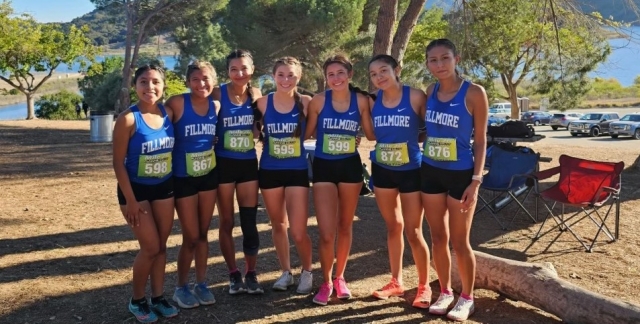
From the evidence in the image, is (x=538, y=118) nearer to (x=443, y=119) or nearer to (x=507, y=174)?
(x=507, y=174)

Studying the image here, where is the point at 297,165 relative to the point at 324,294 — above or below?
above

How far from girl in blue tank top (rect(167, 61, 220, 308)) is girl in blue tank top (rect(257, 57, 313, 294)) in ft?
1.12

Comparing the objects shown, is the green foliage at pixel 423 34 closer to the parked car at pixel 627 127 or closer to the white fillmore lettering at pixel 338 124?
the parked car at pixel 627 127

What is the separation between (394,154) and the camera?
11.9ft

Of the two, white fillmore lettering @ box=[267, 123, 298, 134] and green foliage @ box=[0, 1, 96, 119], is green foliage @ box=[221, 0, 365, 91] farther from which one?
white fillmore lettering @ box=[267, 123, 298, 134]

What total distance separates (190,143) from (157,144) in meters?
Answer: 0.27

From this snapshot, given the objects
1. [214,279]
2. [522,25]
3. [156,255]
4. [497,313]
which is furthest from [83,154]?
[522,25]

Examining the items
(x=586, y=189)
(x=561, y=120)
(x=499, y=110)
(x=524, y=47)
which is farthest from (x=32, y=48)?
(x=499, y=110)

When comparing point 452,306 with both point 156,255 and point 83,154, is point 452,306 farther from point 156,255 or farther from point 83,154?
point 83,154

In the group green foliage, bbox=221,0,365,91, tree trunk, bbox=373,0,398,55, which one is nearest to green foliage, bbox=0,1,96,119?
green foliage, bbox=221,0,365,91

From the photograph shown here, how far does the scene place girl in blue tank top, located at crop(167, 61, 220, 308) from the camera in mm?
3539

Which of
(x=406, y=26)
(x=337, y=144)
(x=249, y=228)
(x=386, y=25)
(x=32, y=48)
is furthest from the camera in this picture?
(x=32, y=48)

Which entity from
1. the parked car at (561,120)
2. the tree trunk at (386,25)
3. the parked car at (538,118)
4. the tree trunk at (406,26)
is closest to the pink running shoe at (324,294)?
the tree trunk at (386,25)

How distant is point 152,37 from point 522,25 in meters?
18.0
